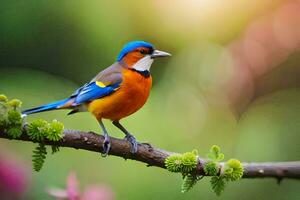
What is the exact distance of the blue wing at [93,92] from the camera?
99.1 inches

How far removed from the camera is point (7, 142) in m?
3.08

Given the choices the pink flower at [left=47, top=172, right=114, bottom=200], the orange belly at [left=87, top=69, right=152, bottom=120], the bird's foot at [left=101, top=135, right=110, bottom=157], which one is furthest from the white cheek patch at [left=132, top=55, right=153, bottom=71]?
the bird's foot at [left=101, top=135, right=110, bottom=157]

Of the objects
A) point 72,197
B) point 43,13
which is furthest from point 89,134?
point 43,13

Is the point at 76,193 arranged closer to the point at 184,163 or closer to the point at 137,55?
the point at 184,163

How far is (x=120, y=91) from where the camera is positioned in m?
2.51

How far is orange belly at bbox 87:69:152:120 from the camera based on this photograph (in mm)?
2473

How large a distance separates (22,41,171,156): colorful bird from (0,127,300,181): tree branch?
306mm

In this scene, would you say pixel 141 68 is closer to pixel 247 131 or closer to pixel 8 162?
pixel 8 162

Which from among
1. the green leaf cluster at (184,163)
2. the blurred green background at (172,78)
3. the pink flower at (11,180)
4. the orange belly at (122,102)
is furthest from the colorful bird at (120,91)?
the blurred green background at (172,78)

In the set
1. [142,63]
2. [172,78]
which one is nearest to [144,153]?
[142,63]

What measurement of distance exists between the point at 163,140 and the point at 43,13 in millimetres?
1499

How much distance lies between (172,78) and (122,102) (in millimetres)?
1753

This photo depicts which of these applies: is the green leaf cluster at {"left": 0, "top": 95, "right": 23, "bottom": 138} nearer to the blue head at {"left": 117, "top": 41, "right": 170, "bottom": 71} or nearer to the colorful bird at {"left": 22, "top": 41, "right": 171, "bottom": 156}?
the colorful bird at {"left": 22, "top": 41, "right": 171, "bottom": 156}

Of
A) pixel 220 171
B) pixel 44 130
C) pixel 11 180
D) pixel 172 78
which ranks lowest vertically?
pixel 172 78
